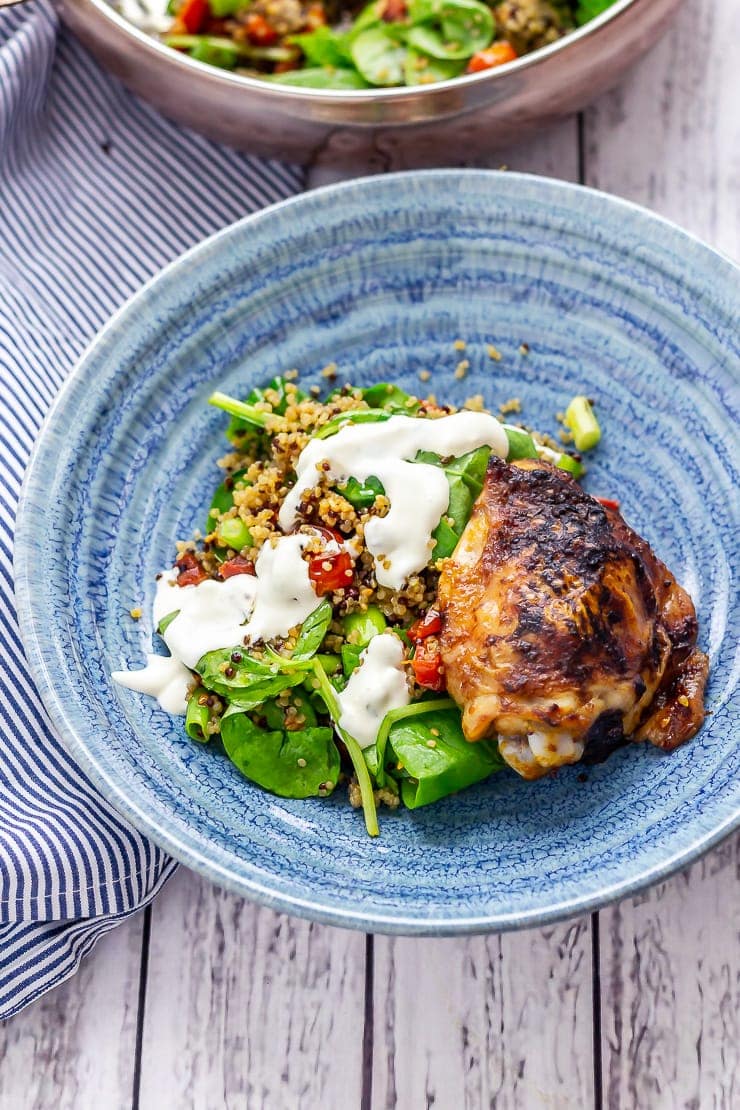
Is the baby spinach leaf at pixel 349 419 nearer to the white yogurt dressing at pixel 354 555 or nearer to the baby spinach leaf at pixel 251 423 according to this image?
the white yogurt dressing at pixel 354 555

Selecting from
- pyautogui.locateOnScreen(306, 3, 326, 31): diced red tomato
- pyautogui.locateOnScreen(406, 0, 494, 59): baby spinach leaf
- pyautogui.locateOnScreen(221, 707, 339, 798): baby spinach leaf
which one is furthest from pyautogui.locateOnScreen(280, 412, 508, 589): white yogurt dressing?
pyautogui.locateOnScreen(306, 3, 326, 31): diced red tomato

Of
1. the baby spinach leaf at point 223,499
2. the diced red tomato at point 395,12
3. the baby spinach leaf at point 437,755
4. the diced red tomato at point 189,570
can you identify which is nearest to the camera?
the baby spinach leaf at point 437,755

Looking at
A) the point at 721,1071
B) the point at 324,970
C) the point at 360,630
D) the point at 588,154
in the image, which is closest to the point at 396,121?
the point at 588,154

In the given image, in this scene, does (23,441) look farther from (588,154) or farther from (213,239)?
(588,154)

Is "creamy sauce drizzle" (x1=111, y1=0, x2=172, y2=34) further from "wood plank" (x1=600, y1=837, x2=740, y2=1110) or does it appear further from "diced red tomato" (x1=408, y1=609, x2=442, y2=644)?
"wood plank" (x1=600, y1=837, x2=740, y2=1110)

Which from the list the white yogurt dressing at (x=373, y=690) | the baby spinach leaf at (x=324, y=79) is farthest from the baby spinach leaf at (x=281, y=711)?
the baby spinach leaf at (x=324, y=79)

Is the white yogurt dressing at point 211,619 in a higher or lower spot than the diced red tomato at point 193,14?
lower
